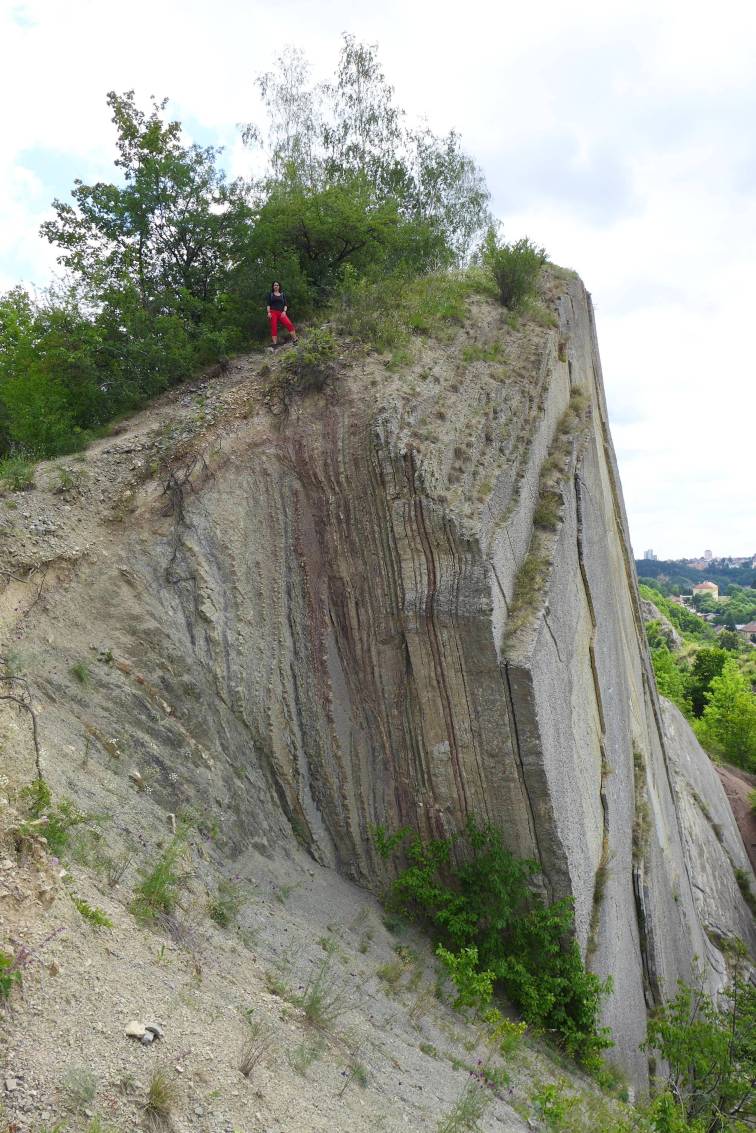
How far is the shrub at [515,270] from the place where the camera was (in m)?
12.1

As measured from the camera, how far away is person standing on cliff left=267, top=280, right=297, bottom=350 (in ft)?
36.0

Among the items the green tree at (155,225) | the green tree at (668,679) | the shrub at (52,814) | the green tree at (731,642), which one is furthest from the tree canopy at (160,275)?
the green tree at (731,642)

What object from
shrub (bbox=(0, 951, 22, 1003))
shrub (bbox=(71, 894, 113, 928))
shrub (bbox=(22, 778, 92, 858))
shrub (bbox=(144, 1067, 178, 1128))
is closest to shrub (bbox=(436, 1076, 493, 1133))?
shrub (bbox=(144, 1067, 178, 1128))

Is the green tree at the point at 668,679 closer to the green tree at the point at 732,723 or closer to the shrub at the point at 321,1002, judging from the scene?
the green tree at the point at 732,723

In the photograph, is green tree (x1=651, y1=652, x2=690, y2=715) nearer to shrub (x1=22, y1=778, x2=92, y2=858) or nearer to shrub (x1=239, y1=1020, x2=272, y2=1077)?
shrub (x1=239, y1=1020, x2=272, y2=1077)

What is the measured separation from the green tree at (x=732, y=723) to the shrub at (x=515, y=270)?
75.5 feet

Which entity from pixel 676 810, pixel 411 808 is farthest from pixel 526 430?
pixel 676 810

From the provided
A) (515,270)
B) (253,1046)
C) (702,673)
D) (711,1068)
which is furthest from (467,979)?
(702,673)

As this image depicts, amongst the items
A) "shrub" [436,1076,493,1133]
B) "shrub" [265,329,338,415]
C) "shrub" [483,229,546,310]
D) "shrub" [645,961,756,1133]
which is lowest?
"shrub" [645,961,756,1133]

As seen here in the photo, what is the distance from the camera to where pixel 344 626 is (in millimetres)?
8930

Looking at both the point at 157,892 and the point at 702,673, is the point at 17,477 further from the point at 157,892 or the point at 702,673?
the point at 702,673

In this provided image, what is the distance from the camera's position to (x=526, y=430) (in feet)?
33.9

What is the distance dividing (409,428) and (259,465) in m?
1.99

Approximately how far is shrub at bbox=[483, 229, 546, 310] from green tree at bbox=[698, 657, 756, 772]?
2300cm
